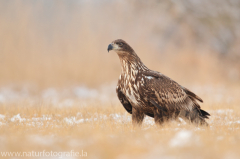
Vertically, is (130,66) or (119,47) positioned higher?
(119,47)

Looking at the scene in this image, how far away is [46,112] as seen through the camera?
8.86 m

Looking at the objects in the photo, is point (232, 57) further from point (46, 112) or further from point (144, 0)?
point (46, 112)

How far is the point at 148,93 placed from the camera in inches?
245

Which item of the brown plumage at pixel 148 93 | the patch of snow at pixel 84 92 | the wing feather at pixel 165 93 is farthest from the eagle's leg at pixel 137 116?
the patch of snow at pixel 84 92

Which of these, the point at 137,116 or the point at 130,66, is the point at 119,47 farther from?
the point at 137,116

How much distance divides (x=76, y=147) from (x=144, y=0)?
1046 inches

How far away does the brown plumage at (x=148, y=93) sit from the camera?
6.26m

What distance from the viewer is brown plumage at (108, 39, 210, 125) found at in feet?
20.5

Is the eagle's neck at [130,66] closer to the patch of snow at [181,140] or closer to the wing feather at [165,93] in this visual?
the wing feather at [165,93]

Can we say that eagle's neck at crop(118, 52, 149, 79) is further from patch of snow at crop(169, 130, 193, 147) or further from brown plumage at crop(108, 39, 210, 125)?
patch of snow at crop(169, 130, 193, 147)

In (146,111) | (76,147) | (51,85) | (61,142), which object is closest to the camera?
(76,147)

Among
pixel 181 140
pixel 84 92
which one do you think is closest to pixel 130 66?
pixel 181 140

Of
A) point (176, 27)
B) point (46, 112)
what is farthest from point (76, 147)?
point (176, 27)

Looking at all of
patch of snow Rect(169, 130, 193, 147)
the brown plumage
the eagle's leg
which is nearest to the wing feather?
the brown plumage
